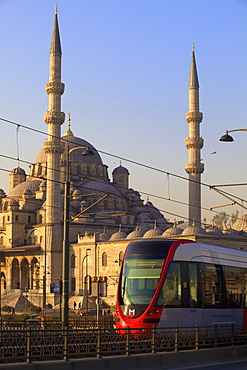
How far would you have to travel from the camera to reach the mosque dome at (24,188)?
6875 centimetres

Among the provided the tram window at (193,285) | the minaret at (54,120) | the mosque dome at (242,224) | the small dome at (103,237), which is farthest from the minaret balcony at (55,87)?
the tram window at (193,285)

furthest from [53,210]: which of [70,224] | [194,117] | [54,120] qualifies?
[194,117]

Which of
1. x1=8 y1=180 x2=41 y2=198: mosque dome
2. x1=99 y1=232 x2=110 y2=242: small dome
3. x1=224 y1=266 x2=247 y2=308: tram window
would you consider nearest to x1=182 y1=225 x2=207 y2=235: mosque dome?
x1=99 y1=232 x2=110 y2=242: small dome

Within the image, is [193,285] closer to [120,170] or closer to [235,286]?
[235,286]

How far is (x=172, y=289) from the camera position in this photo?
15227mm

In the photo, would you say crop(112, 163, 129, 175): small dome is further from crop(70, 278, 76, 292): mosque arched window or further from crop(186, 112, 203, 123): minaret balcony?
crop(186, 112, 203, 123): minaret balcony

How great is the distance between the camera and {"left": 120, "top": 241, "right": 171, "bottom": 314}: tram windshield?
49.7 ft

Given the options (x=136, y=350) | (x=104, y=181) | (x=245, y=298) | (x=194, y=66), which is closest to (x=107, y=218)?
(x=104, y=181)

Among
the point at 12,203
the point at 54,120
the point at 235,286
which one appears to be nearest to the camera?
the point at 235,286

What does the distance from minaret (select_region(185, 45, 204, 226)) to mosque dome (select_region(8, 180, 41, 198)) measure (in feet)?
66.5

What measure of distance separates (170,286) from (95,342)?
3.19m

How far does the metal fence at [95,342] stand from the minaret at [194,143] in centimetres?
3881

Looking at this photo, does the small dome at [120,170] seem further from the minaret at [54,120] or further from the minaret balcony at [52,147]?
the minaret balcony at [52,147]

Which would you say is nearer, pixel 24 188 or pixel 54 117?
pixel 54 117
